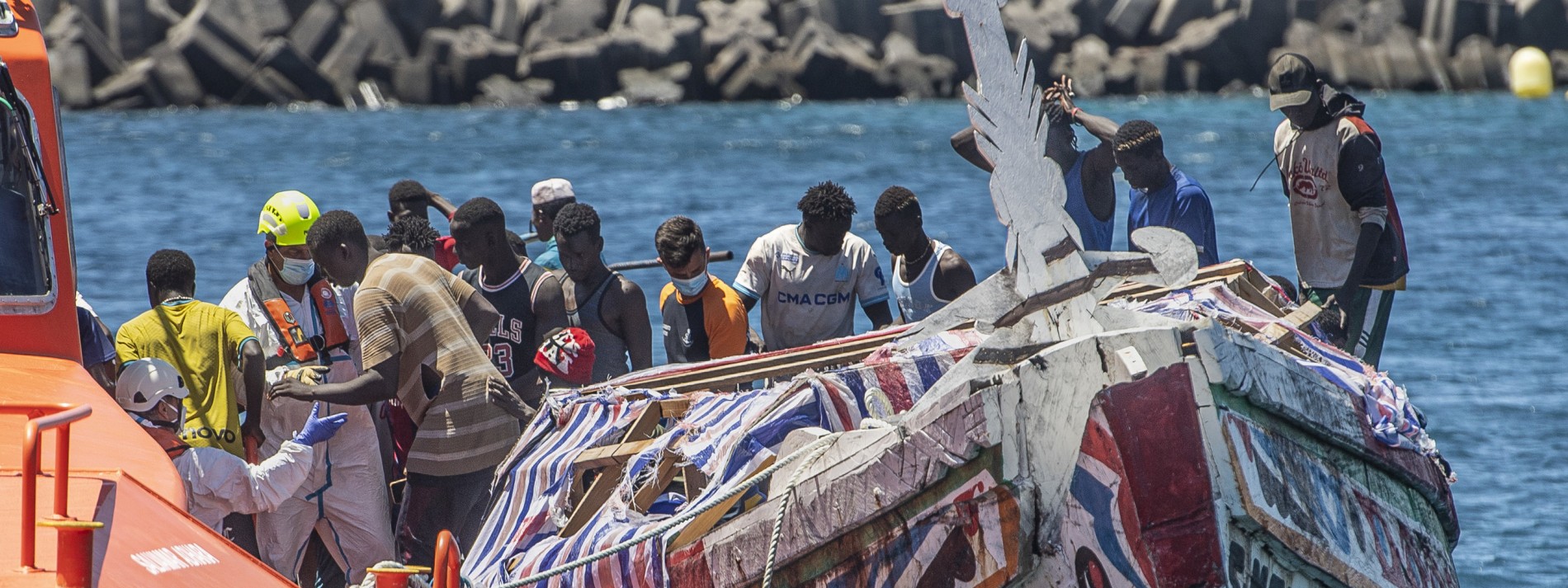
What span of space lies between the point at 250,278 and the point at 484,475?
144cm

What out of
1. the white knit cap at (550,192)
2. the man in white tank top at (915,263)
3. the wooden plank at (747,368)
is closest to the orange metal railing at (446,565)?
the wooden plank at (747,368)

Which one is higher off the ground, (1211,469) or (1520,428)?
(1211,469)

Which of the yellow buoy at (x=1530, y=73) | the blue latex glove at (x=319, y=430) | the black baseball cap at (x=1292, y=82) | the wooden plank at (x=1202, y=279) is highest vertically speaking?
the black baseball cap at (x=1292, y=82)

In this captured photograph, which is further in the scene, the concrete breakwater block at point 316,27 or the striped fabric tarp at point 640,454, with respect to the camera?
the concrete breakwater block at point 316,27

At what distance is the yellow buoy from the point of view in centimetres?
4662

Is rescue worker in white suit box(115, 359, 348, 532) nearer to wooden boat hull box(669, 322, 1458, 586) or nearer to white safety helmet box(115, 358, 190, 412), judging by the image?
white safety helmet box(115, 358, 190, 412)

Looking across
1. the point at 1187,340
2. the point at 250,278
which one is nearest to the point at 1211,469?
the point at 1187,340

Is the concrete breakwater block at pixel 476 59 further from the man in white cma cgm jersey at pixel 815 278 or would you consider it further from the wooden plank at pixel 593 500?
the wooden plank at pixel 593 500

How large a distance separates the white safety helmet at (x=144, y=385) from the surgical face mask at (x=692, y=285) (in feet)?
7.81

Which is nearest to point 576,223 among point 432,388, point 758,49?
point 432,388

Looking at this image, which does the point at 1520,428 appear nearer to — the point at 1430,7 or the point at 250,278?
the point at 250,278

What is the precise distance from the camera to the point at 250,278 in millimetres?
7766

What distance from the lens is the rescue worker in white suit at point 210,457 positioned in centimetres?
621

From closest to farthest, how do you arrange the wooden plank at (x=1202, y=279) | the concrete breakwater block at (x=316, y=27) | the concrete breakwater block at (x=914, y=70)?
the wooden plank at (x=1202, y=279) → the concrete breakwater block at (x=316, y=27) → the concrete breakwater block at (x=914, y=70)
